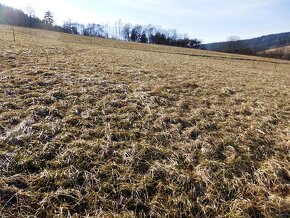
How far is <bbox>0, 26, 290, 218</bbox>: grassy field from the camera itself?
3723 millimetres

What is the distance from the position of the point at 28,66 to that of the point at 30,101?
Answer: 3.96 meters

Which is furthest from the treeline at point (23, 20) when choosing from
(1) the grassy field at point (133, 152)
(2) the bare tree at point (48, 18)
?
(1) the grassy field at point (133, 152)

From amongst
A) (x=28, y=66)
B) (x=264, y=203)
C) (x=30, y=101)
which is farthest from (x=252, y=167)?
(x=28, y=66)

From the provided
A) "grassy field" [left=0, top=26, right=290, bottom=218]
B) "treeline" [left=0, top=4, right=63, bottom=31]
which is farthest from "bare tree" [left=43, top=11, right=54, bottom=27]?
"grassy field" [left=0, top=26, right=290, bottom=218]

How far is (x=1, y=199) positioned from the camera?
3504mm

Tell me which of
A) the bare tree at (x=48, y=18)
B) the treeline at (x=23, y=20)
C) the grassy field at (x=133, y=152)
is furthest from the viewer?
the bare tree at (x=48, y=18)

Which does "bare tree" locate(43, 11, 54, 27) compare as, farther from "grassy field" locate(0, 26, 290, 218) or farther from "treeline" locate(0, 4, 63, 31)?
"grassy field" locate(0, 26, 290, 218)

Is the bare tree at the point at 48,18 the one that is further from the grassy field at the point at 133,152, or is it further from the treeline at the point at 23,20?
the grassy field at the point at 133,152

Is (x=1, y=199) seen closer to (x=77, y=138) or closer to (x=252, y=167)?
(x=77, y=138)

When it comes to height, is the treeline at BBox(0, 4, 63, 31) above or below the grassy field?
above

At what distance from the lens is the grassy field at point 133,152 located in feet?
12.2

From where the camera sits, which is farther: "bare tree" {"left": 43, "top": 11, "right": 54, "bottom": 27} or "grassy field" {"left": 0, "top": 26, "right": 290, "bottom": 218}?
"bare tree" {"left": 43, "top": 11, "right": 54, "bottom": 27}

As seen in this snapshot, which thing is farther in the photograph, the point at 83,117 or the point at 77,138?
the point at 83,117

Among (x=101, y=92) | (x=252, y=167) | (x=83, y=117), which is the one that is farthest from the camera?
(x=101, y=92)
